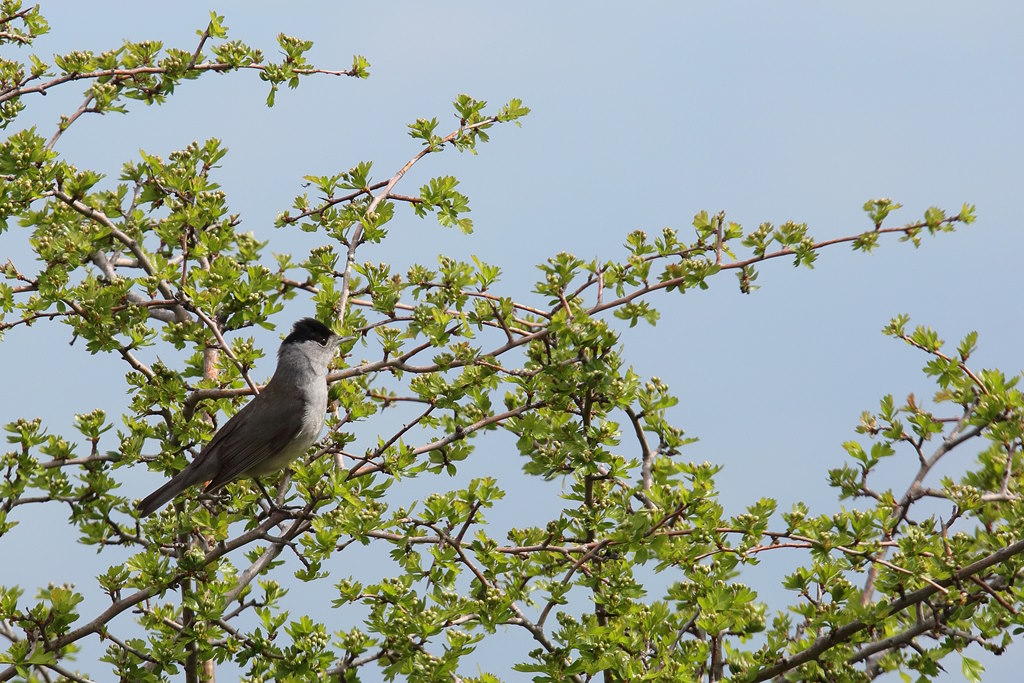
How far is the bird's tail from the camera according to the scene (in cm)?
641

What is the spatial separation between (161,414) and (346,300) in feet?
4.46

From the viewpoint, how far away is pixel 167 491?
6457 mm

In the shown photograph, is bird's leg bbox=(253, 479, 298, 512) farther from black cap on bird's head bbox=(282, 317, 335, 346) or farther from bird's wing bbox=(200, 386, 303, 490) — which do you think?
black cap on bird's head bbox=(282, 317, 335, 346)

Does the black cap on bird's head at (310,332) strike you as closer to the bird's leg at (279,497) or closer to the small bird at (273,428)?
the small bird at (273,428)

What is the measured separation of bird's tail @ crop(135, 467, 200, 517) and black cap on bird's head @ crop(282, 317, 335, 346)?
1141mm

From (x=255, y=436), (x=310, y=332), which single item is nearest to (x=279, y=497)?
(x=255, y=436)

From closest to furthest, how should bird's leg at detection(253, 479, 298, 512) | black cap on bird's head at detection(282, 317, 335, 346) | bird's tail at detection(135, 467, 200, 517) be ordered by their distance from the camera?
bird's leg at detection(253, 479, 298, 512) < bird's tail at detection(135, 467, 200, 517) < black cap on bird's head at detection(282, 317, 335, 346)

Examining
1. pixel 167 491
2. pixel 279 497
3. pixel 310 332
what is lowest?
pixel 279 497

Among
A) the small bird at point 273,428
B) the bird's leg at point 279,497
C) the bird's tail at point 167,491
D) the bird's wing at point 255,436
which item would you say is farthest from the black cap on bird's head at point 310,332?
the bird's tail at point 167,491

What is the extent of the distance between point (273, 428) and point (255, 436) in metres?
0.12

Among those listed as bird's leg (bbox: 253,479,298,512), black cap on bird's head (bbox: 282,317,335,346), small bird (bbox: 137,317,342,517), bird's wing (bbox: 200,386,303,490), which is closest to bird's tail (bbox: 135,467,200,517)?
small bird (bbox: 137,317,342,517)

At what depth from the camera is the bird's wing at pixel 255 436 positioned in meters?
6.43

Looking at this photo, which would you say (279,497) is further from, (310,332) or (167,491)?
(310,332)

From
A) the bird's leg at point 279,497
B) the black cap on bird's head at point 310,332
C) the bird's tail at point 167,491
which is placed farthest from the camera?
the black cap on bird's head at point 310,332
